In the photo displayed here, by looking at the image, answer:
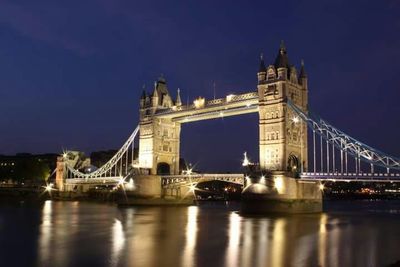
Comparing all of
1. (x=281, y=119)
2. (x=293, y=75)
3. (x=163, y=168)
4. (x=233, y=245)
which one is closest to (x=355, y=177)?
(x=281, y=119)

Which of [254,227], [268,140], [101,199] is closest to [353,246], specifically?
[254,227]

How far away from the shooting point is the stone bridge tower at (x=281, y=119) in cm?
3894

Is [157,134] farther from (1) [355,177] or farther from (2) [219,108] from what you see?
(1) [355,177]

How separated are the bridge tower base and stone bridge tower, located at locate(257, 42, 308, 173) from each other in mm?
1620

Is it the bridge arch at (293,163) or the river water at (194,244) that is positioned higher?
the bridge arch at (293,163)

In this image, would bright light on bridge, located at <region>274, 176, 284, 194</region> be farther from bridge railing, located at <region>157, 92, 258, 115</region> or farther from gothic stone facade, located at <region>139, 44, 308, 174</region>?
bridge railing, located at <region>157, 92, 258, 115</region>

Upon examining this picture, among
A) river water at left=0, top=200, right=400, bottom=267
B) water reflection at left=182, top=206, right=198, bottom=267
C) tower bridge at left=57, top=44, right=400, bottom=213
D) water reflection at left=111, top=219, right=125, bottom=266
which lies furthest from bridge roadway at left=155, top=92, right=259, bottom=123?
water reflection at left=111, top=219, right=125, bottom=266

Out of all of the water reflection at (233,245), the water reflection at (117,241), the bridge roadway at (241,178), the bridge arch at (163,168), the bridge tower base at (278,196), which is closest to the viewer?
the water reflection at (233,245)

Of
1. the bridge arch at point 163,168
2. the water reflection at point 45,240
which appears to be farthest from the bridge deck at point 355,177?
the bridge arch at point 163,168

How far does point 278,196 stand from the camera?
3634 cm

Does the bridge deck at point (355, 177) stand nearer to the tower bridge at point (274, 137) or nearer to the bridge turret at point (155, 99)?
the tower bridge at point (274, 137)

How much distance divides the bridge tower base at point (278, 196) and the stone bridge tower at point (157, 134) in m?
17.3

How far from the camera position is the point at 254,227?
1061 inches

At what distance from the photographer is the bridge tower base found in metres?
36.3
